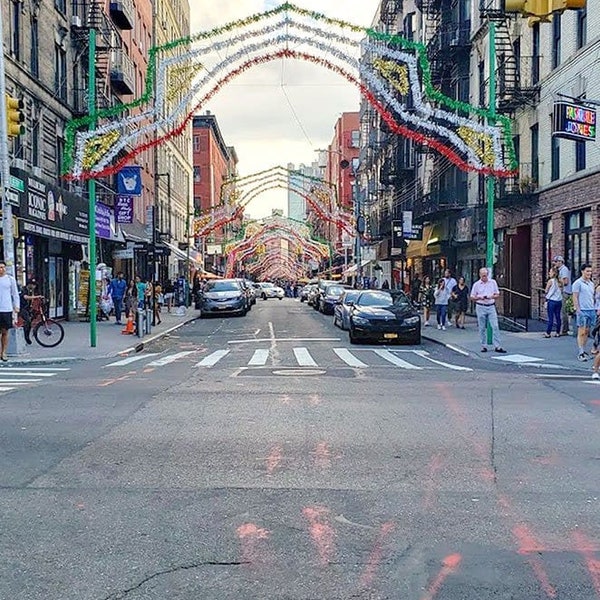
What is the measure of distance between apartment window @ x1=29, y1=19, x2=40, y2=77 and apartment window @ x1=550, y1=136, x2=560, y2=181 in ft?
54.7

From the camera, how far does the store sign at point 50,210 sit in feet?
74.2

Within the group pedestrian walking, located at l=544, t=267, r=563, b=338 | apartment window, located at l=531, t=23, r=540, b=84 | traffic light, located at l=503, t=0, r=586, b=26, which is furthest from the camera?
apartment window, located at l=531, t=23, r=540, b=84

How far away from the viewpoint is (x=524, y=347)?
18.8 metres

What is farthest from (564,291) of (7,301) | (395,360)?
(7,301)

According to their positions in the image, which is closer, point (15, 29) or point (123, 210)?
point (15, 29)

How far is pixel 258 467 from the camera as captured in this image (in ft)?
22.5

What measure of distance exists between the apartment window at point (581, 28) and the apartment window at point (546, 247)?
5692mm

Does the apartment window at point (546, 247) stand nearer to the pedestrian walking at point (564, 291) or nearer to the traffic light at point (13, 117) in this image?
the pedestrian walking at point (564, 291)

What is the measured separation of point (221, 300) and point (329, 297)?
4.87 meters

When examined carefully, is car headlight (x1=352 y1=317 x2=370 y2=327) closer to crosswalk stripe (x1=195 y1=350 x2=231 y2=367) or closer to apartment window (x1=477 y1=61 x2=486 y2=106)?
crosswalk stripe (x1=195 y1=350 x2=231 y2=367)

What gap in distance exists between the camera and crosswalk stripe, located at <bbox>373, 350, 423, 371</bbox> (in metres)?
14.9

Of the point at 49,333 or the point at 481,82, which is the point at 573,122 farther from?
the point at 481,82

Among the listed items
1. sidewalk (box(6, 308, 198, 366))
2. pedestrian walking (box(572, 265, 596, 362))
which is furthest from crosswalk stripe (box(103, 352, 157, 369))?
pedestrian walking (box(572, 265, 596, 362))

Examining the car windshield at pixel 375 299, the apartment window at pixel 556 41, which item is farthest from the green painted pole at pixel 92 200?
the apartment window at pixel 556 41
